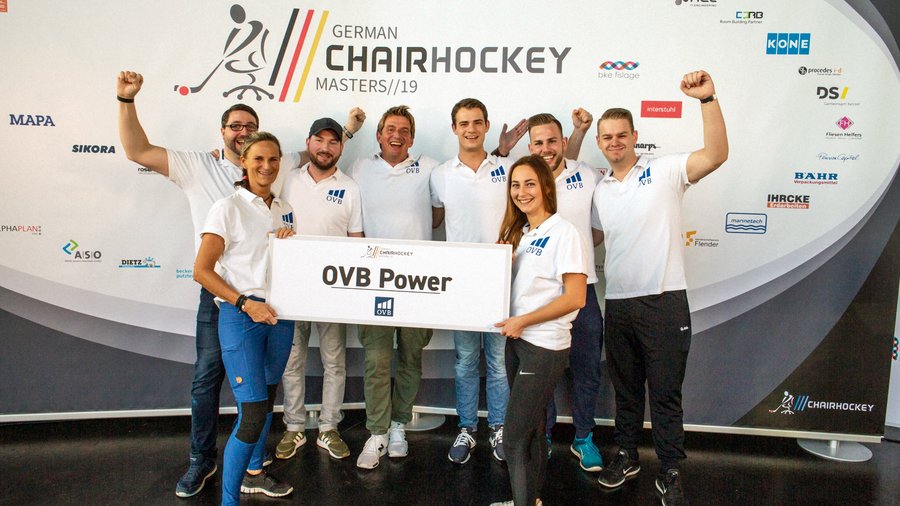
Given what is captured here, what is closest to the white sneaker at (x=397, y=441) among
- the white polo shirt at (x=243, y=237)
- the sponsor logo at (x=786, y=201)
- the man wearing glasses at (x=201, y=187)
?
the man wearing glasses at (x=201, y=187)

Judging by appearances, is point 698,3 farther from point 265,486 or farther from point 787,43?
point 265,486

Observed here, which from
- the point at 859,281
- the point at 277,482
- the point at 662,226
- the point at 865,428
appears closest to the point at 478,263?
the point at 662,226

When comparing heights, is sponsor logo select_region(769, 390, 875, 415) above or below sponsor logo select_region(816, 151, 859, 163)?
below

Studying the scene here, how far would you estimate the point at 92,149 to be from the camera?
10.8 ft

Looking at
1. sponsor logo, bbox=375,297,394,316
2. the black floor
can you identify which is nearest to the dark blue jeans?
the black floor

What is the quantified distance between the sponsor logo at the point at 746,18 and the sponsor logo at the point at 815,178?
958 millimetres

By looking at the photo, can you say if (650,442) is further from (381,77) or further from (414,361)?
(381,77)

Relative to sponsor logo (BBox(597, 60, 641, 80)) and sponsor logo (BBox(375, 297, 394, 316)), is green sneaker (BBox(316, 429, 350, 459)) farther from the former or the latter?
sponsor logo (BBox(597, 60, 641, 80))

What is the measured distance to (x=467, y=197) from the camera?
290 centimetres

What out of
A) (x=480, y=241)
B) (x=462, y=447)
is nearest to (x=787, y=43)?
(x=480, y=241)

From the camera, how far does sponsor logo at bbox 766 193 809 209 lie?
127 inches

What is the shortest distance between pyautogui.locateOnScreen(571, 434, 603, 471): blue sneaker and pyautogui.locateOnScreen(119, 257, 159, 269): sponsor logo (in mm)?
2865

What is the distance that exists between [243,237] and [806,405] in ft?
11.4

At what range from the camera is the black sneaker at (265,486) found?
2.61m
